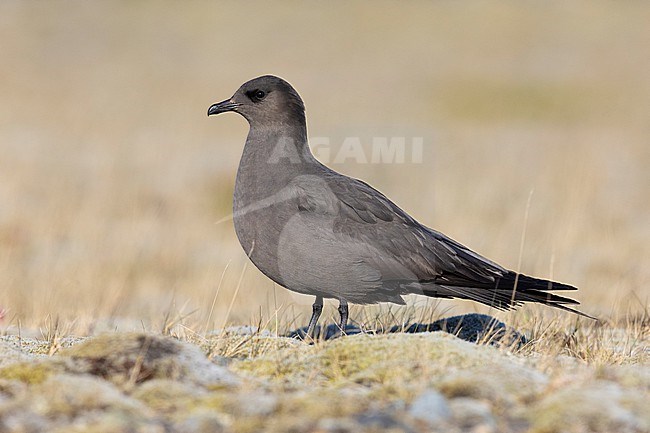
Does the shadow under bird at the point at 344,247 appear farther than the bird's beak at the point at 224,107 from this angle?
No

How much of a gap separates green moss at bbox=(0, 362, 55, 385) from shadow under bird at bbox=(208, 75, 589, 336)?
1.47 metres

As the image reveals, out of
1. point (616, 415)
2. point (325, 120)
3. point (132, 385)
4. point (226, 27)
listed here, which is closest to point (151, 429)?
point (132, 385)

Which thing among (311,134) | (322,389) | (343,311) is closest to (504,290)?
(343,311)

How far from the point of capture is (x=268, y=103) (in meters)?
5.21

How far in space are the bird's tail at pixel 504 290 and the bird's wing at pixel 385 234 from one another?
1.2 inches

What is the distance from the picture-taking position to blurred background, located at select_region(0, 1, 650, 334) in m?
9.07

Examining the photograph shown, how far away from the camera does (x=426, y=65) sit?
1168 inches

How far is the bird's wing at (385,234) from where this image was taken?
4.63 meters

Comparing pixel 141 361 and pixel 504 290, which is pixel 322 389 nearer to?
pixel 141 361

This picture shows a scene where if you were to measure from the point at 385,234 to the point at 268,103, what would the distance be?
1.14 meters

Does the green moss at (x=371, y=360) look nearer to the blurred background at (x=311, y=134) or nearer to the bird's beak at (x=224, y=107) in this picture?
the blurred background at (x=311, y=134)

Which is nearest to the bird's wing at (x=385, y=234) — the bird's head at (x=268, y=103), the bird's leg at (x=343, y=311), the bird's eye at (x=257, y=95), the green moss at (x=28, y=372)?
the bird's leg at (x=343, y=311)

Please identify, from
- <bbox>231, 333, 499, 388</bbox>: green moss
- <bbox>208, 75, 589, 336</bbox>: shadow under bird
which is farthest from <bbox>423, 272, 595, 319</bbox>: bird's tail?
<bbox>231, 333, 499, 388</bbox>: green moss

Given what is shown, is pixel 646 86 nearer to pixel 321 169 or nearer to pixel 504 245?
pixel 504 245
